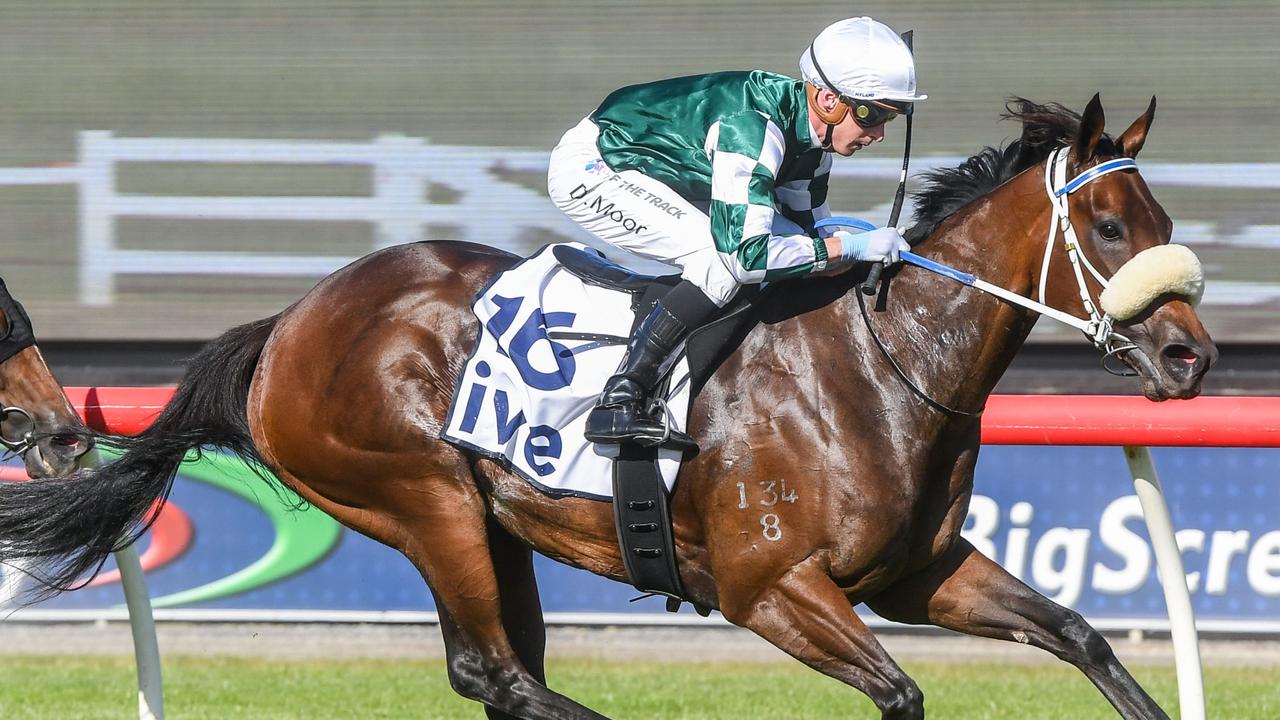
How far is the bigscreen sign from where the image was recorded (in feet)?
18.1

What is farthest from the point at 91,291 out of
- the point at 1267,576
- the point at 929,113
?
the point at 1267,576

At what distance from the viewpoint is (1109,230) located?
9.04 ft

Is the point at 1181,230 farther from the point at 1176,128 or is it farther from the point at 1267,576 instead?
the point at 1267,576

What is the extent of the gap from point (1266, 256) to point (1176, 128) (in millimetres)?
629

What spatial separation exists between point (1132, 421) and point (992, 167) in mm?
717

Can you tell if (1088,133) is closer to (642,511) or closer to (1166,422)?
(1166,422)

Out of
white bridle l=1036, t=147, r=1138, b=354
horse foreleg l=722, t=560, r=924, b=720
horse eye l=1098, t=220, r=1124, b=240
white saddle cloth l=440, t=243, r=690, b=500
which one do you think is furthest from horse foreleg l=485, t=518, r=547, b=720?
horse eye l=1098, t=220, r=1124, b=240

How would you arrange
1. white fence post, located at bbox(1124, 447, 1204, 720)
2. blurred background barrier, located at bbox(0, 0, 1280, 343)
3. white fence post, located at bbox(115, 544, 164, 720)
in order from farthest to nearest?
blurred background barrier, located at bbox(0, 0, 1280, 343)
white fence post, located at bbox(115, 544, 164, 720)
white fence post, located at bbox(1124, 447, 1204, 720)

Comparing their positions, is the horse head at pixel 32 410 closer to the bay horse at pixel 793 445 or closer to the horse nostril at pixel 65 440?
the horse nostril at pixel 65 440

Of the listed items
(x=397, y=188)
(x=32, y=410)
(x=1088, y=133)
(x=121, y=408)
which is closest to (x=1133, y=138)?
(x=1088, y=133)

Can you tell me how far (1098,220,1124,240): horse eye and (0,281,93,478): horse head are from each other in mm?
2437

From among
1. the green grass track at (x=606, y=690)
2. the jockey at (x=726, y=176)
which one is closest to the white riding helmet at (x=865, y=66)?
the jockey at (x=726, y=176)

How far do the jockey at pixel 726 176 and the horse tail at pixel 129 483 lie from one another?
3.26ft

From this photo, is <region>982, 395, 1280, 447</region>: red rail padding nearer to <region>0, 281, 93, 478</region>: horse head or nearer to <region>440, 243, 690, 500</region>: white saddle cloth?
<region>440, 243, 690, 500</region>: white saddle cloth
